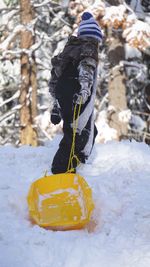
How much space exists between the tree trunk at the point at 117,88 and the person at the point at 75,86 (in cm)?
751

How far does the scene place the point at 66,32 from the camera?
49.6 ft

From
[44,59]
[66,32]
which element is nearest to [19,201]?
[66,32]

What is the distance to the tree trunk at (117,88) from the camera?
13445 millimetres

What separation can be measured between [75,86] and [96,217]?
167cm

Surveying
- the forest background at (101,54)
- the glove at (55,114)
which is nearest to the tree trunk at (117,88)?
the forest background at (101,54)

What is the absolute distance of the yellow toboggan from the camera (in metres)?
4.50

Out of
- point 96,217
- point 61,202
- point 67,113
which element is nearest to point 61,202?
point 61,202

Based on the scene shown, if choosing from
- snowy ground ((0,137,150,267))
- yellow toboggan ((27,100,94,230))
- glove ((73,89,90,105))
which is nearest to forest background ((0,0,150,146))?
snowy ground ((0,137,150,267))

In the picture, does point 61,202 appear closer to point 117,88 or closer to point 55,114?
point 55,114

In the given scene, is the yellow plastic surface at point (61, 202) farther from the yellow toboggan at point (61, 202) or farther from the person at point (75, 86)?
the person at point (75, 86)

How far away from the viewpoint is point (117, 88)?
534 inches

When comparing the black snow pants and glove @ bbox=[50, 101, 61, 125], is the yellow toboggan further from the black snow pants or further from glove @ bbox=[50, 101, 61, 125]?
glove @ bbox=[50, 101, 61, 125]

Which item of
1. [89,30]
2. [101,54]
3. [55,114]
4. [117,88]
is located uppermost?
[89,30]

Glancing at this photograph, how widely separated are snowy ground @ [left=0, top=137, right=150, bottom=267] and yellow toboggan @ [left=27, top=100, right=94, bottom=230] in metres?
0.11
